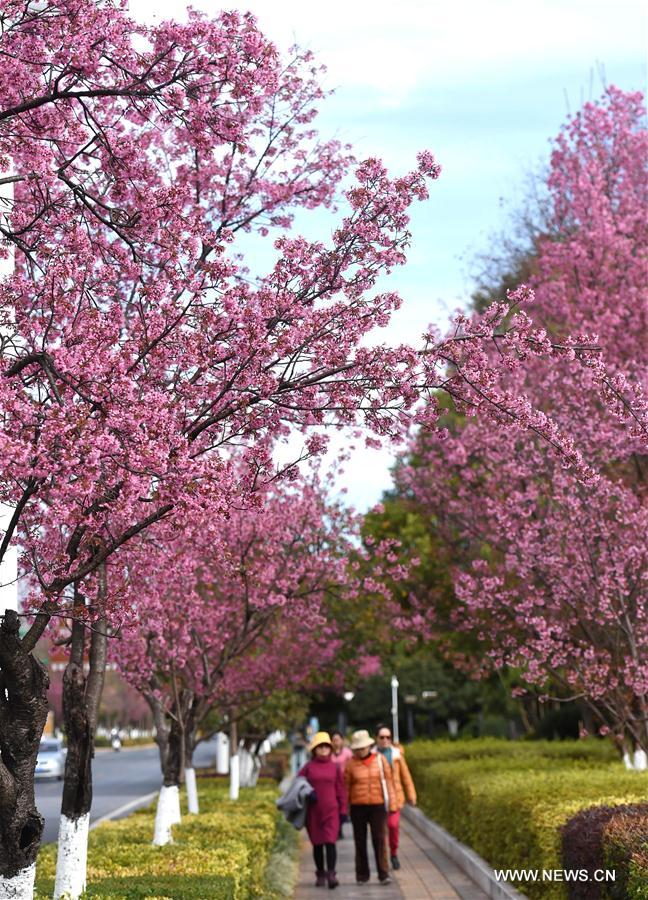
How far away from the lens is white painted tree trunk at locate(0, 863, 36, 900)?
6.82 m

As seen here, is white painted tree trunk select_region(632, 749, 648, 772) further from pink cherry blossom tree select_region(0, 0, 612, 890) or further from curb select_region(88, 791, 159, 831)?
curb select_region(88, 791, 159, 831)

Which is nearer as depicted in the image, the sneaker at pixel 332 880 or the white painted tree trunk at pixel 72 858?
the white painted tree trunk at pixel 72 858

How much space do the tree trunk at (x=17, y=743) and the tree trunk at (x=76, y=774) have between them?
6.79 feet

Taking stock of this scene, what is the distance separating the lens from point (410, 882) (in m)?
14.7

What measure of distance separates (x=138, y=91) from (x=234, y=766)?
51.4ft

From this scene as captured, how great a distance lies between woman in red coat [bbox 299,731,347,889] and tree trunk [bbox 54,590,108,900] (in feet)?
19.4

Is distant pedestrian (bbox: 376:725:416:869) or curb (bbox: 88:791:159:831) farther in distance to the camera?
curb (bbox: 88:791:159:831)

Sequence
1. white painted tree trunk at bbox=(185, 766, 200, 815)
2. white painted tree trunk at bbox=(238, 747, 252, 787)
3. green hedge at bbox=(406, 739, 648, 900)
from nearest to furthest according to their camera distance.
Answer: green hedge at bbox=(406, 739, 648, 900)
white painted tree trunk at bbox=(185, 766, 200, 815)
white painted tree trunk at bbox=(238, 747, 252, 787)

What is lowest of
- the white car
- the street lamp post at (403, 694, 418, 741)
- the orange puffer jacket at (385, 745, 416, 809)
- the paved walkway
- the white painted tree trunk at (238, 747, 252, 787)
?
the paved walkway

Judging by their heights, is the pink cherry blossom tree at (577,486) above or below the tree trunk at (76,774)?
above

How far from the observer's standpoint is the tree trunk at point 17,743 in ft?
22.1

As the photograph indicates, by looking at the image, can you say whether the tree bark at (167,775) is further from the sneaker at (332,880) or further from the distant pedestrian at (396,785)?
the distant pedestrian at (396,785)

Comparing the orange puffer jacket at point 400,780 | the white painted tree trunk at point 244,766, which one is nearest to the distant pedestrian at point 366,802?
the orange puffer jacket at point 400,780

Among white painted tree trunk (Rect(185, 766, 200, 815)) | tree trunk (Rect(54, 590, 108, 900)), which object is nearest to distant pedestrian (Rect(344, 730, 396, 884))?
white painted tree trunk (Rect(185, 766, 200, 815))
